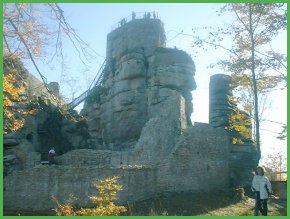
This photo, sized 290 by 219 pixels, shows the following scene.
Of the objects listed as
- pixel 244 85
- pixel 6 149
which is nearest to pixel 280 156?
pixel 244 85

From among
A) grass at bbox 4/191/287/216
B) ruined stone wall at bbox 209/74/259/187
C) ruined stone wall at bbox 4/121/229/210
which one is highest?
ruined stone wall at bbox 209/74/259/187

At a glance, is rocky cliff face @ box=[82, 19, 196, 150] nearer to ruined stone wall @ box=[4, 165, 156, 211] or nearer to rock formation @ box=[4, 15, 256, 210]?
rock formation @ box=[4, 15, 256, 210]

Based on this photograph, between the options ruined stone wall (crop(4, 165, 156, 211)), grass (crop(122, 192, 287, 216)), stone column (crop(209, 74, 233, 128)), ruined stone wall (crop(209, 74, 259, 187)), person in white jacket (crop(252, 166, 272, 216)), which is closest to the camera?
person in white jacket (crop(252, 166, 272, 216))

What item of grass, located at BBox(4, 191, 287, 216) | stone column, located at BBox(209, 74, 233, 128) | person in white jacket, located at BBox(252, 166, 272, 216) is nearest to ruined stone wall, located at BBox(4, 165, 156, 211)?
grass, located at BBox(4, 191, 287, 216)

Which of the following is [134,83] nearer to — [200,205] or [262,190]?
[200,205]

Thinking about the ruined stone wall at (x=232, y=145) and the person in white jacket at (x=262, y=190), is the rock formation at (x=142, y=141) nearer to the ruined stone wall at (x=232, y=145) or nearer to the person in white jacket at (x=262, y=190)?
the ruined stone wall at (x=232, y=145)

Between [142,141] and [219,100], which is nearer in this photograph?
[142,141]

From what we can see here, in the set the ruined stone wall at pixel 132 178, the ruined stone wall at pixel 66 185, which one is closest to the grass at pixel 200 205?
the ruined stone wall at pixel 132 178

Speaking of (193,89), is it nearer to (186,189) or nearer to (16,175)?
(186,189)

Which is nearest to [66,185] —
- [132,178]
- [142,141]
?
[132,178]

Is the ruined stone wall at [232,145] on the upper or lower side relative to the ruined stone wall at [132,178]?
upper

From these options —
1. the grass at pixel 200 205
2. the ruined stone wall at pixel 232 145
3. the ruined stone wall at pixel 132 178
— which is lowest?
the grass at pixel 200 205

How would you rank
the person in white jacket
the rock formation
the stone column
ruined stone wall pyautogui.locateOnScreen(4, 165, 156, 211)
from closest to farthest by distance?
the person in white jacket < ruined stone wall pyautogui.locateOnScreen(4, 165, 156, 211) < the rock formation < the stone column

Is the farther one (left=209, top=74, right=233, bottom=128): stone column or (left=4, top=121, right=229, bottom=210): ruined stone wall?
(left=209, top=74, right=233, bottom=128): stone column
